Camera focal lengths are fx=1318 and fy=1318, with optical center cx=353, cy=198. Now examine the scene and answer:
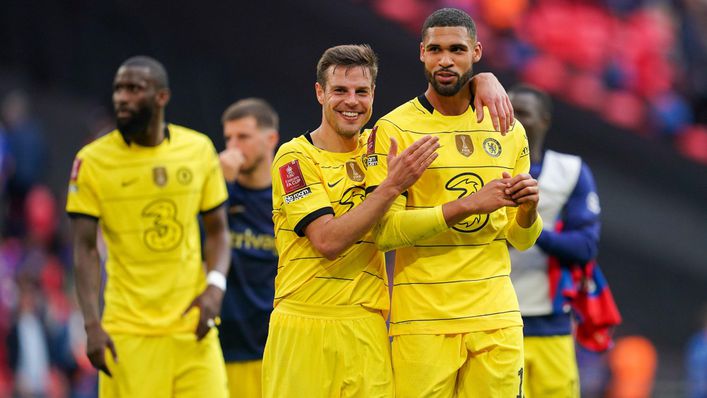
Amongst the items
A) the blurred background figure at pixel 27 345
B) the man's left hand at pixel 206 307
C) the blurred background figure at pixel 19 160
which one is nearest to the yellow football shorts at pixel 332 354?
the man's left hand at pixel 206 307

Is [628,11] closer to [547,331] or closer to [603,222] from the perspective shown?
[603,222]

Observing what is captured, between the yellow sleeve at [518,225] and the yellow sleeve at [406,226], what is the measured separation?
526 mm

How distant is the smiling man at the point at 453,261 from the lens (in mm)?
6059

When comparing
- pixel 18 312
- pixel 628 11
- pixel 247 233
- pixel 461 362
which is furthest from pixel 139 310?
pixel 628 11

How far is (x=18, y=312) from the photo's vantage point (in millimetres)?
12961

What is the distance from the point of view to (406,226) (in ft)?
19.4

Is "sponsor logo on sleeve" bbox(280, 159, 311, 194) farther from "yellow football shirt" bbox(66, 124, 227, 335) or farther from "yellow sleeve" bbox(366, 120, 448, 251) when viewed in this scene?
"yellow football shirt" bbox(66, 124, 227, 335)

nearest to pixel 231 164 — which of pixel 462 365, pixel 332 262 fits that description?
pixel 332 262

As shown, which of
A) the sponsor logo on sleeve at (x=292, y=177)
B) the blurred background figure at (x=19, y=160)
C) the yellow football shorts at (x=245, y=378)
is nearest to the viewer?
the sponsor logo on sleeve at (x=292, y=177)

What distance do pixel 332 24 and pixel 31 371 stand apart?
5.30m

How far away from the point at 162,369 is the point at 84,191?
3.51 ft

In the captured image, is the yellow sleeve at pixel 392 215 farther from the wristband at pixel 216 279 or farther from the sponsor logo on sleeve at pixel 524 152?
the wristband at pixel 216 279

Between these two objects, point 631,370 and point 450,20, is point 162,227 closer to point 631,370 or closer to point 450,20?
point 450,20

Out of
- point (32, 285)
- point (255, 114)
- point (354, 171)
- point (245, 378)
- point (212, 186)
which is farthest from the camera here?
point (32, 285)
